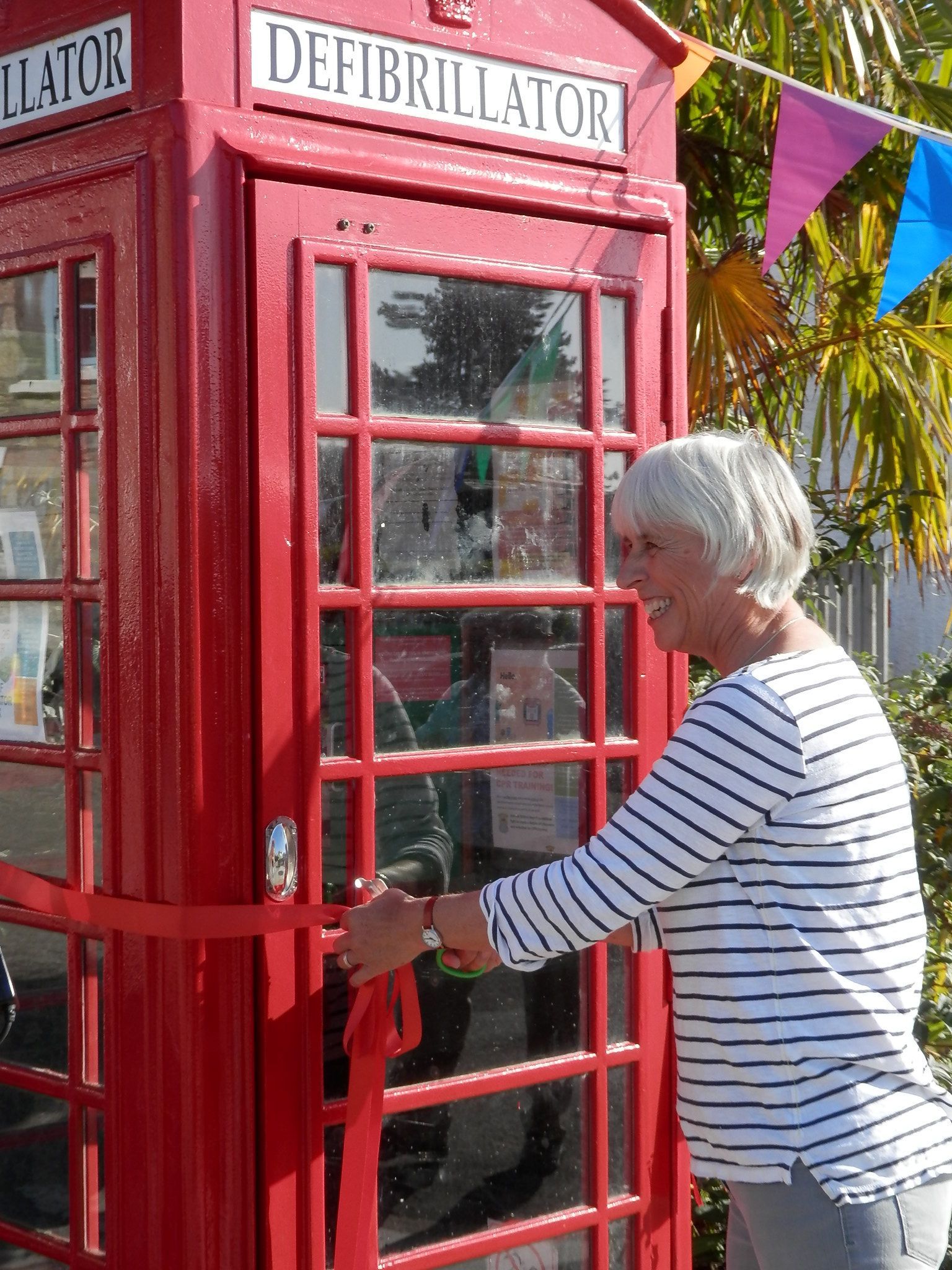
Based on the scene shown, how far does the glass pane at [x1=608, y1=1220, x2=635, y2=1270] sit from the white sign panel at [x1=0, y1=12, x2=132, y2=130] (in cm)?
220

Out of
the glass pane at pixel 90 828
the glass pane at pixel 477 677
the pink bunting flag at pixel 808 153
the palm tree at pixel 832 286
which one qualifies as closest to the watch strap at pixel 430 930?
the glass pane at pixel 477 677

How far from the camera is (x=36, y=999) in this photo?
2393 millimetres

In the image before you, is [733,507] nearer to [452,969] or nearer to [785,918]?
[785,918]

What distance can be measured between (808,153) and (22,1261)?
8.60ft

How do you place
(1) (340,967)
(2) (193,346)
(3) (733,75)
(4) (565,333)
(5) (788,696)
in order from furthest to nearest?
1. (3) (733,75)
2. (4) (565,333)
3. (1) (340,967)
4. (2) (193,346)
5. (5) (788,696)

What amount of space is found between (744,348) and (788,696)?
2637 mm

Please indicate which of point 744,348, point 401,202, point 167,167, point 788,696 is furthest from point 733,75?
point 788,696

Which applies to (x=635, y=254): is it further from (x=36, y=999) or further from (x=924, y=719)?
(x=924, y=719)

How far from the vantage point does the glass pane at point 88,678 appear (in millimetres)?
2256

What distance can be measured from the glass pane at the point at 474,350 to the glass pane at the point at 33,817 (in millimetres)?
842

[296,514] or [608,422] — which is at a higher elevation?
[608,422]

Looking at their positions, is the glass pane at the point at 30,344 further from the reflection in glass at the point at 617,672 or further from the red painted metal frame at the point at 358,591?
the reflection in glass at the point at 617,672

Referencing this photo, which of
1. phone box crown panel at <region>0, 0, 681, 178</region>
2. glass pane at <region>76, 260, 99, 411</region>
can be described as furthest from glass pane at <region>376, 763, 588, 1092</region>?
phone box crown panel at <region>0, 0, 681, 178</region>

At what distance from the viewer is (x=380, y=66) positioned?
231cm
